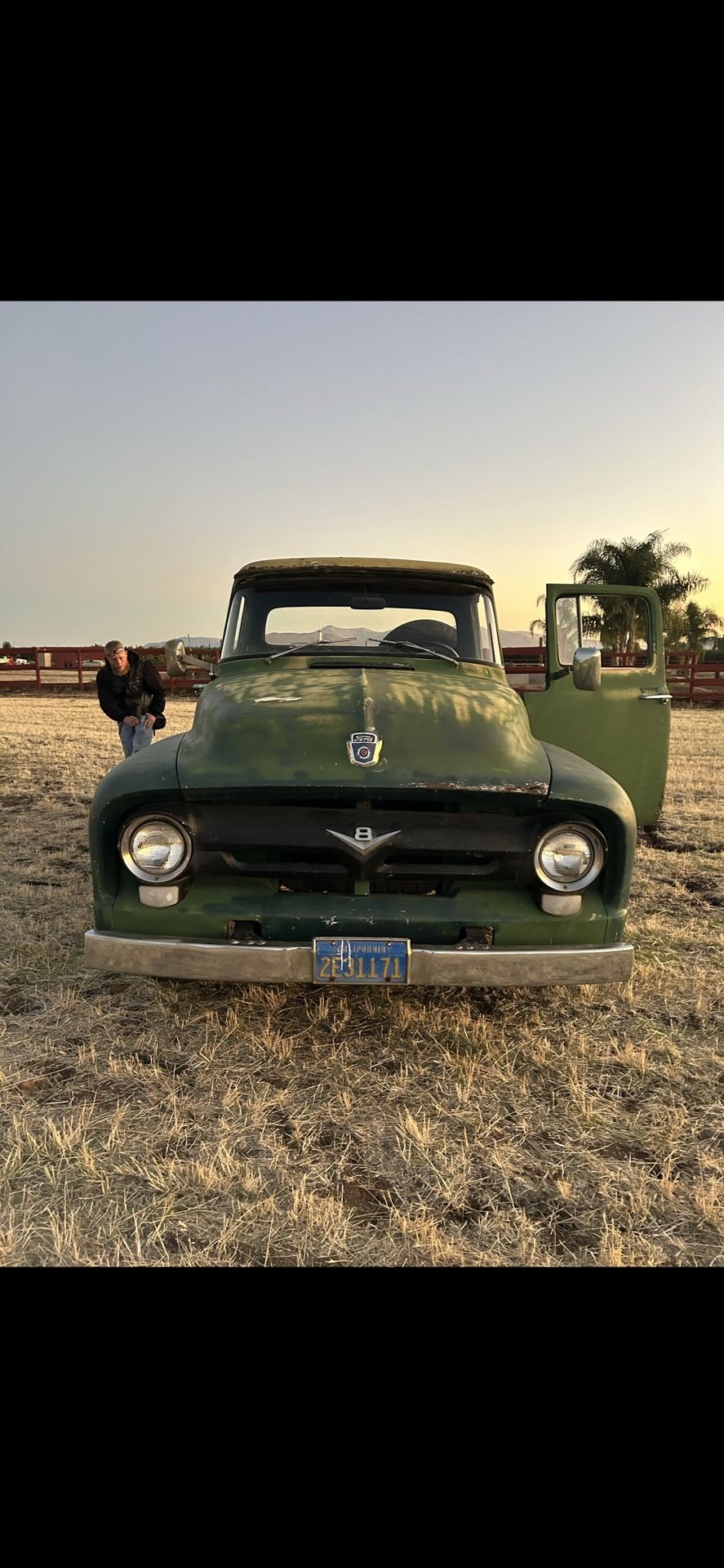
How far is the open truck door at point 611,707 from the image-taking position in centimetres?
421

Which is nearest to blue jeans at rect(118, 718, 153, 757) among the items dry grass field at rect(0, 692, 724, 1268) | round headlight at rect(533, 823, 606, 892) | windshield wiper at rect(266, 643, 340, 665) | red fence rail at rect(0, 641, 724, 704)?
dry grass field at rect(0, 692, 724, 1268)

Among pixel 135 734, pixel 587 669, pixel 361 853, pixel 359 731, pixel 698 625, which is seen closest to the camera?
pixel 361 853

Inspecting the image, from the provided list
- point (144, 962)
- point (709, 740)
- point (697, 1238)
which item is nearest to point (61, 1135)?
point (144, 962)

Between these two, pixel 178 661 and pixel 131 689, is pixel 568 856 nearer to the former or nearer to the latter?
pixel 178 661

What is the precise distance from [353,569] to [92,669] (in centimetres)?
2286

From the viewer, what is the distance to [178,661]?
4.30 metres

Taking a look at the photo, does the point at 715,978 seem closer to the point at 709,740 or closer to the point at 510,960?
the point at 510,960

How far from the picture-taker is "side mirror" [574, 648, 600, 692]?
3705mm

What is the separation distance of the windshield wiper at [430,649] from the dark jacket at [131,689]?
11.4 feet

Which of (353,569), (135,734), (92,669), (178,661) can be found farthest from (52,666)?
(353,569)

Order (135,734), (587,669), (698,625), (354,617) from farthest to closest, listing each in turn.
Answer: (698,625) < (135,734) < (354,617) < (587,669)

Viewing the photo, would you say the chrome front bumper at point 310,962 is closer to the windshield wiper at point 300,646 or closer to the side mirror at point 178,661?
the windshield wiper at point 300,646

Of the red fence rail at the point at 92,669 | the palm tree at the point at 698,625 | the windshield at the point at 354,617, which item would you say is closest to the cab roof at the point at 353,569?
the windshield at the point at 354,617

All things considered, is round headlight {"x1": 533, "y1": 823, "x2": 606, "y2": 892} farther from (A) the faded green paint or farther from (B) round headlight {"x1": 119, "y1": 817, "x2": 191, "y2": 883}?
(B) round headlight {"x1": 119, "y1": 817, "x2": 191, "y2": 883}
